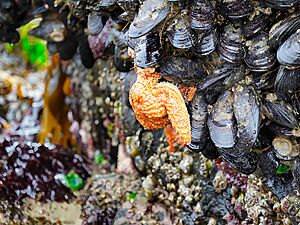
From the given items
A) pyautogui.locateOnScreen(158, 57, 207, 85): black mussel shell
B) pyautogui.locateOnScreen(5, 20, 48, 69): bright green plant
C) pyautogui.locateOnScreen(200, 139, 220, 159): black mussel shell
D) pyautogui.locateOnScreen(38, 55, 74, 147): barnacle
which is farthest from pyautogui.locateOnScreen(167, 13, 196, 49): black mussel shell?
pyautogui.locateOnScreen(5, 20, 48, 69): bright green plant

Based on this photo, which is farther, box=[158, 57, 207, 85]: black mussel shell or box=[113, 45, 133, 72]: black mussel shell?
box=[113, 45, 133, 72]: black mussel shell

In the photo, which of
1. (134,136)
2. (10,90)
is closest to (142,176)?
(134,136)

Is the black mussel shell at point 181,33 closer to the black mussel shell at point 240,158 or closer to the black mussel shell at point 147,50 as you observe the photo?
the black mussel shell at point 147,50

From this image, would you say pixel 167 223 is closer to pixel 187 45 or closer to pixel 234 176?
pixel 234 176

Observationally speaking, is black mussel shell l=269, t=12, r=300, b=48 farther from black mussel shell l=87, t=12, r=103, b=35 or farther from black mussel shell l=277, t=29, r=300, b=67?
black mussel shell l=87, t=12, r=103, b=35

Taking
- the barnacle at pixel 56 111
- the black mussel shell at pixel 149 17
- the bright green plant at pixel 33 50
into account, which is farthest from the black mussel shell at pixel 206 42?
the bright green plant at pixel 33 50

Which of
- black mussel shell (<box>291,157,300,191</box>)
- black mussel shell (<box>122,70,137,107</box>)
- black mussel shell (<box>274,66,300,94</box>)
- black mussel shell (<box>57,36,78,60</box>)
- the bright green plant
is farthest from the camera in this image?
the bright green plant
